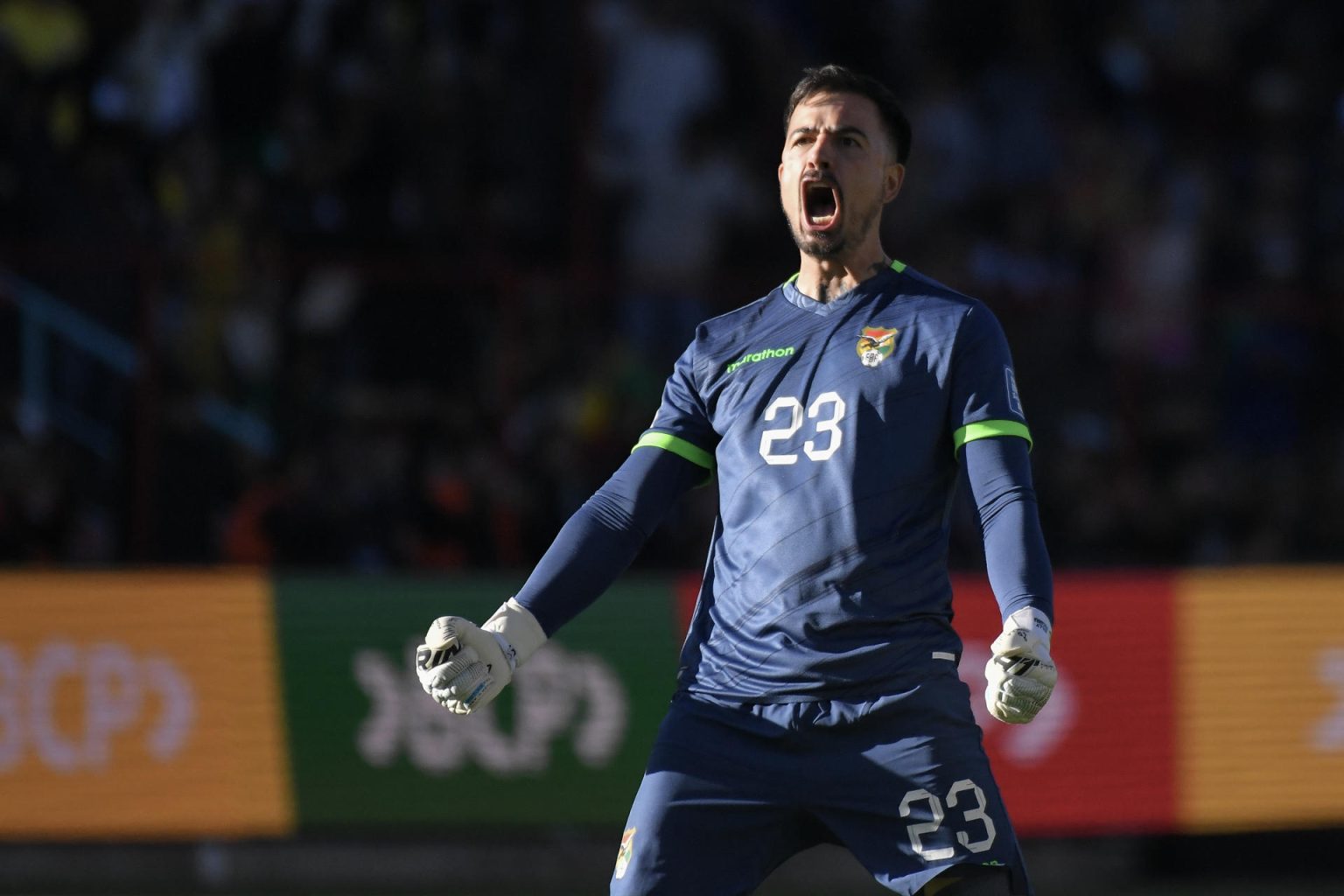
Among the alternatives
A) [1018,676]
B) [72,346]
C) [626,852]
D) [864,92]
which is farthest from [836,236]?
[72,346]

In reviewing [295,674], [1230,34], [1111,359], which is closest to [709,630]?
[295,674]

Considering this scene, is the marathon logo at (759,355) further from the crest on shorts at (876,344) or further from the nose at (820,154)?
the nose at (820,154)

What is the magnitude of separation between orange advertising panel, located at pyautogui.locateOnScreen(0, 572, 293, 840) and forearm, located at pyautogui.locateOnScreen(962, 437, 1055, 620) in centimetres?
541

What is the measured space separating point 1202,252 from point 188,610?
6.63 m

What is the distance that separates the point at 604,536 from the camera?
165 inches

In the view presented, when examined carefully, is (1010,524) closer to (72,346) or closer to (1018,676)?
(1018,676)

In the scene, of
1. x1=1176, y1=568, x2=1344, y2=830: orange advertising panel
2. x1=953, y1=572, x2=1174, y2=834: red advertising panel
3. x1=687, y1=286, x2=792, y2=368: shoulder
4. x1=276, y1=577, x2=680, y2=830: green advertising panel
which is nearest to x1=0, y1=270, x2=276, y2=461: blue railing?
x1=276, y1=577, x2=680, y2=830: green advertising panel

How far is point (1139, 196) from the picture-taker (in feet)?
39.0

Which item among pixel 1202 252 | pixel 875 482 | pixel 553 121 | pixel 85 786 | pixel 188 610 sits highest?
pixel 553 121

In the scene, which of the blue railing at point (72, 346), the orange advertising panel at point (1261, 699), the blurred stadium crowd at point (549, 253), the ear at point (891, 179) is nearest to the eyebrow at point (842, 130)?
the ear at point (891, 179)

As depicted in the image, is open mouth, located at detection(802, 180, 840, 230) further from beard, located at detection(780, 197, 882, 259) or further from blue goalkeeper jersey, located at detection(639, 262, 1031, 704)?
blue goalkeeper jersey, located at detection(639, 262, 1031, 704)

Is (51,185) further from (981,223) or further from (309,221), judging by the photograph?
(981,223)

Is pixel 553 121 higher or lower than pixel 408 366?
higher

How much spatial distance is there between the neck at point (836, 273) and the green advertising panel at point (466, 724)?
14.7 feet
